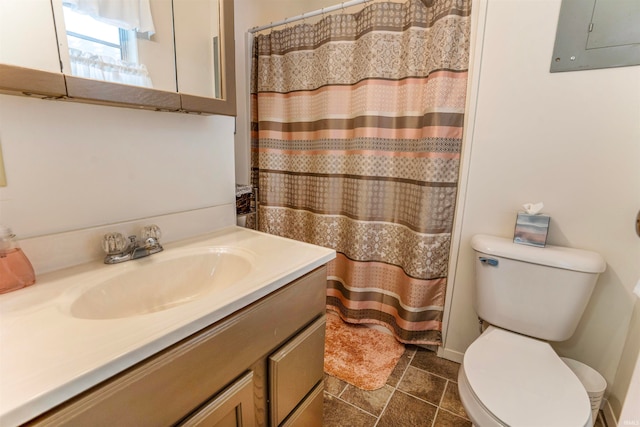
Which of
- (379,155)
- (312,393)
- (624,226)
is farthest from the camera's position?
(379,155)

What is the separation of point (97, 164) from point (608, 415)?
84.6 inches

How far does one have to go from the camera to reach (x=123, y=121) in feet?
3.02

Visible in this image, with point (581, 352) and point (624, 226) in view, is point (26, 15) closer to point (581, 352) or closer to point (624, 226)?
point (624, 226)

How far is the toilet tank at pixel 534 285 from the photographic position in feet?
3.78

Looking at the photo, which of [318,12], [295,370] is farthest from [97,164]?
[318,12]

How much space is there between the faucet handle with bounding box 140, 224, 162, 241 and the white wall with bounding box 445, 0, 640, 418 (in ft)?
4.46

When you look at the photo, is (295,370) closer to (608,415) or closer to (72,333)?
(72,333)

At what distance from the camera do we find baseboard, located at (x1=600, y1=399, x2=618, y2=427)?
3.95 feet

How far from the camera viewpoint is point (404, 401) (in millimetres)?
1396

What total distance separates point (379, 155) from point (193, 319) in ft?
4.30

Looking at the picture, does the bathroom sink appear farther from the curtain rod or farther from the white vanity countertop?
the curtain rod

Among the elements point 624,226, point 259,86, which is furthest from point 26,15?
point 624,226

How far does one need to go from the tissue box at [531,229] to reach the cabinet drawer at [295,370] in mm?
929

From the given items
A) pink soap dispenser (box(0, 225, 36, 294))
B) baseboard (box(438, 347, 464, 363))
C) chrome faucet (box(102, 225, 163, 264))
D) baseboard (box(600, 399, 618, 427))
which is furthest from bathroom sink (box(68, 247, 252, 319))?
baseboard (box(600, 399, 618, 427))
